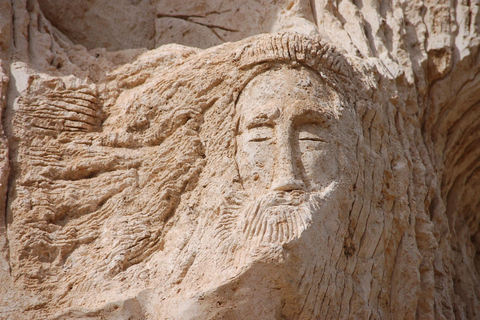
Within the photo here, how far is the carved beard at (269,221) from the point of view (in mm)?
2900

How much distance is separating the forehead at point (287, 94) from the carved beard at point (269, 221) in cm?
45

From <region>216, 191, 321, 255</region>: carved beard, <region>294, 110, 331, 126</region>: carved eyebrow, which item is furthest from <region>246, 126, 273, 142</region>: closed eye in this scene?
<region>216, 191, 321, 255</region>: carved beard

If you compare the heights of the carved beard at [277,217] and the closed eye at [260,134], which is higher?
the closed eye at [260,134]

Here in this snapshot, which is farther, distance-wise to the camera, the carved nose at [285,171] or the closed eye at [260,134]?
the closed eye at [260,134]

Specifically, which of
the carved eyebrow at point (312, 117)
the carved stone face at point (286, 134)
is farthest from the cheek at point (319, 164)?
the carved eyebrow at point (312, 117)

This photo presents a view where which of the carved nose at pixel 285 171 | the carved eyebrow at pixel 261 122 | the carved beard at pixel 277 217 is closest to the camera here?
the carved beard at pixel 277 217

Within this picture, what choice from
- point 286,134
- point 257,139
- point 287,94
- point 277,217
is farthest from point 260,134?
point 277,217

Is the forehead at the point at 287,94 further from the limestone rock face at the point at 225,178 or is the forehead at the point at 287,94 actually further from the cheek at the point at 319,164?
the cheek at the point at 319,164

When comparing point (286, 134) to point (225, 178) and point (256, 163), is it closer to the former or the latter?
point (256, 163)

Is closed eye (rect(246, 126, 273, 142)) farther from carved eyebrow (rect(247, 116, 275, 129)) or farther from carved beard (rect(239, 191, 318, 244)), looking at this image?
carved beard (rect(239, 191, 318, 244))

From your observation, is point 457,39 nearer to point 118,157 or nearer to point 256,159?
point 256,159

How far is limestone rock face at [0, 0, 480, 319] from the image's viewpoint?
298 cm

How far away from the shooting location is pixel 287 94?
3242 millimetres

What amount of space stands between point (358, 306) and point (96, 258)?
1269mm
